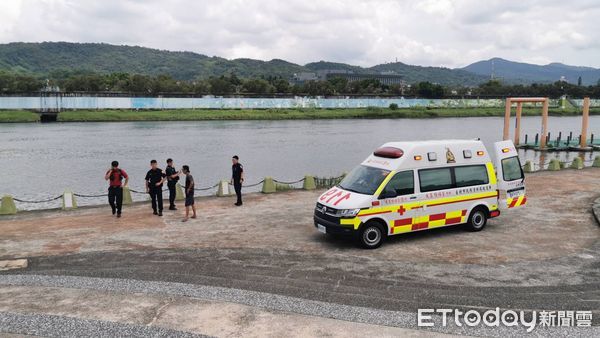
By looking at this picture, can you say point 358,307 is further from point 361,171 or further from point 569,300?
point 361,171

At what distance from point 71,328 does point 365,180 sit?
7.52m

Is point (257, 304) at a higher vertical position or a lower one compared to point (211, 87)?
lower

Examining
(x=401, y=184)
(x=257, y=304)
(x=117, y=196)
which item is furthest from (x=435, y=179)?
(x=117, y=196)

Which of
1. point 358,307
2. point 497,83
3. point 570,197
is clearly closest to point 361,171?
point 358,307

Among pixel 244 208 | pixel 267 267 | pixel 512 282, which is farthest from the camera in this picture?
pixel 244 208

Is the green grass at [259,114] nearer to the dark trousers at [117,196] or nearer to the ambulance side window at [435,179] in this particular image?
the dark trousers at [117,196]

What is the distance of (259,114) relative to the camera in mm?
98188

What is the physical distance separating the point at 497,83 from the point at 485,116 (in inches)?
2679

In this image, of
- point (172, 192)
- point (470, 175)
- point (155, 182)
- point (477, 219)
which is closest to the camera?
point (470, 175)

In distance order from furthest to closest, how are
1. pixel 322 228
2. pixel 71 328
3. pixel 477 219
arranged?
pixel 477 219 → pixel 322 228 → pixel 71 328

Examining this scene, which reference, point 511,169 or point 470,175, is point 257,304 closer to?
point 470,175

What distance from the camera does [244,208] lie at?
55.8 ft

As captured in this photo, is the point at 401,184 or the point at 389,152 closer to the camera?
the point at 401,184

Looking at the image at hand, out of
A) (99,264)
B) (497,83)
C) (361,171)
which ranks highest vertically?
(497,83)
